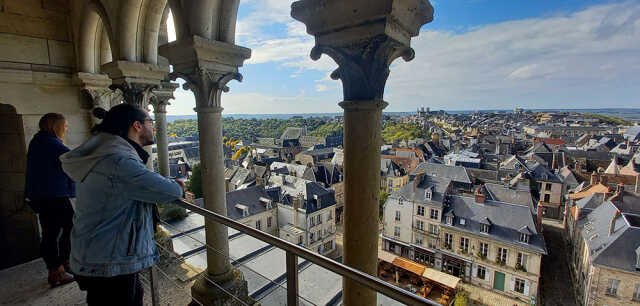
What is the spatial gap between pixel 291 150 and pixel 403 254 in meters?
37.8

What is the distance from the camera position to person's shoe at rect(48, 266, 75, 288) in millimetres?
3328

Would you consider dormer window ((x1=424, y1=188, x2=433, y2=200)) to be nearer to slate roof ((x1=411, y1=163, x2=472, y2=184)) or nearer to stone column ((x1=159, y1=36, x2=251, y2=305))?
slate roof ((x1=411, y1=163, x2=472, y2=184))

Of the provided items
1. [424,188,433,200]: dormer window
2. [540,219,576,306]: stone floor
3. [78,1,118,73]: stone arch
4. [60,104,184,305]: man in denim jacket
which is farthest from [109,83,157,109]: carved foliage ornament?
[540,219,576,306]: stone floor

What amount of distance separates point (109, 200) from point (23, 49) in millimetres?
4487

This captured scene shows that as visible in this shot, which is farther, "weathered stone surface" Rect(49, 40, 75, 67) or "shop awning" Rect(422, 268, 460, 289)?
"shop awning" Rect(422, 268, 460, 289)

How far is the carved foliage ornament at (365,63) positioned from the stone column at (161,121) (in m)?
4.59

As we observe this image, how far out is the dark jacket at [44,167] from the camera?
2.85 meters

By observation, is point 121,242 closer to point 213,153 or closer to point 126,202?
point 126,202

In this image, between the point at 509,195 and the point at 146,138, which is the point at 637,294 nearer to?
the point at 509,195

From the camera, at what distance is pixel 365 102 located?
192 centimetres

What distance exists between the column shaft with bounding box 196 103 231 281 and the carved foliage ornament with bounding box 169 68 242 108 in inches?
3.1

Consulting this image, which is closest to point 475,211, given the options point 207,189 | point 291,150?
point 207,189

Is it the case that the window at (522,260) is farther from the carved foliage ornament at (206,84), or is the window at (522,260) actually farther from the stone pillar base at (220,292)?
the carved foliage ornament at (206,84)

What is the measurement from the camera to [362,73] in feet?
6.29
